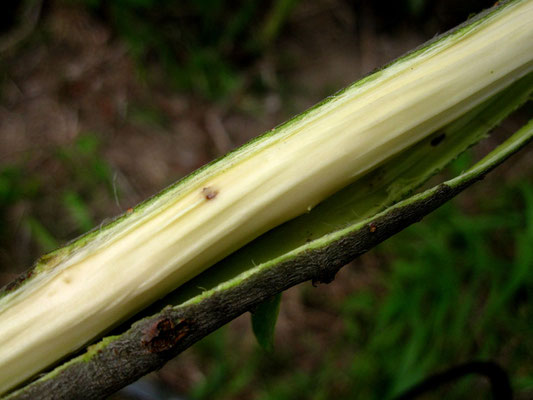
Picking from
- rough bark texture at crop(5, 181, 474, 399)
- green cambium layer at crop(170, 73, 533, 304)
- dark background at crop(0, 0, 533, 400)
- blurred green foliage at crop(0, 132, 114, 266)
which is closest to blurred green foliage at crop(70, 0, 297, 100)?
dark background at crop(0, 0, 533, 400)

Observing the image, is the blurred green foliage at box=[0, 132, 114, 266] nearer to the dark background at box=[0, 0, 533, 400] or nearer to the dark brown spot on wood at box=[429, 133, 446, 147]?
the dark background at box=[0, 0, 533, 400]

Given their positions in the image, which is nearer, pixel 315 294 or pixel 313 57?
pixel 315 294

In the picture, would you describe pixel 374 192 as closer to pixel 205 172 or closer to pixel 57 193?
pixel 205 172

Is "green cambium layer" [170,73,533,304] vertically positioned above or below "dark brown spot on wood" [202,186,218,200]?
below

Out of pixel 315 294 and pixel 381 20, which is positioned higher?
pixel 381 20

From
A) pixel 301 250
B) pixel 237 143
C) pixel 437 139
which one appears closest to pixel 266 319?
pixel 301 250

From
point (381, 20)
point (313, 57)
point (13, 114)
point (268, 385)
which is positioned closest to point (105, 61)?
point (13, 114)

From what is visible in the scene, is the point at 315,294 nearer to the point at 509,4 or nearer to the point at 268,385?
the point at 268,385
